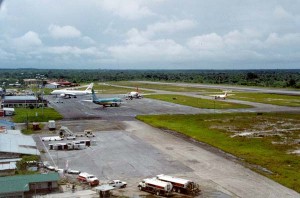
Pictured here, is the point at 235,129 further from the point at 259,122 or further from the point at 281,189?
the point at 281,189

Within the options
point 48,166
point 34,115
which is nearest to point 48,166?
point 48,166

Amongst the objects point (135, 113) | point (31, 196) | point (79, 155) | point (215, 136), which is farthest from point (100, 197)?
point (135, 113)

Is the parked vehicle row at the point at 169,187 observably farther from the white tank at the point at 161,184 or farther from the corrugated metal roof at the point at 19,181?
the corrugated metal roof at the point at 19,181

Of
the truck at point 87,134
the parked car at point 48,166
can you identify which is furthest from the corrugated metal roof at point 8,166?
the truck at point 87,134

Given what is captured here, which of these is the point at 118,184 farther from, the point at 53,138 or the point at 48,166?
the point at 53,138

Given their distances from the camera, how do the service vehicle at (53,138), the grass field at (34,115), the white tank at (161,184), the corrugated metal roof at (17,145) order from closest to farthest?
1. the white tank at (161,184)
2. the corrugated metal roof at (17,145)
3. the service vehicle at (53,138)
4. the grass field at (34,115)
